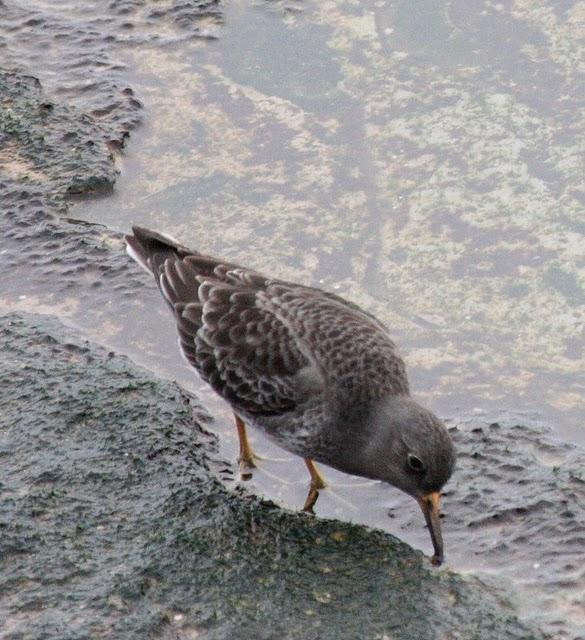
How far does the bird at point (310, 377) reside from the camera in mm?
5523

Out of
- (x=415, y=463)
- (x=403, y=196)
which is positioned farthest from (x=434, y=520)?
(x=403, y=196)

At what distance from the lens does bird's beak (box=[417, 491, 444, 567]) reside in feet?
17.9

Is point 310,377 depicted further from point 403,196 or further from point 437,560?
point 403,196

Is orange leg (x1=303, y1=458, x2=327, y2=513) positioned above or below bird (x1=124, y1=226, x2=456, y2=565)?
below

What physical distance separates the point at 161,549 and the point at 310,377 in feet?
3.55

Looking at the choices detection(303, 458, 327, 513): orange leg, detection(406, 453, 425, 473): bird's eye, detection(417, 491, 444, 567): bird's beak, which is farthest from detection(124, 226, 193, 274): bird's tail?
detection(417, 491, 444, 567): bird's beak

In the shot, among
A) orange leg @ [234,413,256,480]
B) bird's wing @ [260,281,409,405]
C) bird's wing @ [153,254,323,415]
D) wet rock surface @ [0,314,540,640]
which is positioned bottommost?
orange leg @ [234,413,256,480]

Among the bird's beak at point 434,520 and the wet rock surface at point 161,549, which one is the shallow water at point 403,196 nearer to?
the bird's beak at point 434,520

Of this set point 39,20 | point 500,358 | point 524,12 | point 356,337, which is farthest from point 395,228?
point 39,20

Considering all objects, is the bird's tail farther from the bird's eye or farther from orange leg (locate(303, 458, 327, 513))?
the bird's eye

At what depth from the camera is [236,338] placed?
6.04 m

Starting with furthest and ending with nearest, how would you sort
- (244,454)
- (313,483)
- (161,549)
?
(244,454)
(313,483)
(161,549)

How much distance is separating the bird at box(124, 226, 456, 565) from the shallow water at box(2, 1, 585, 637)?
1.10ft

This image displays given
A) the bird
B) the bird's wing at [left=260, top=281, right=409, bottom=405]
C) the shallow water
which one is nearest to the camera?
the bird
